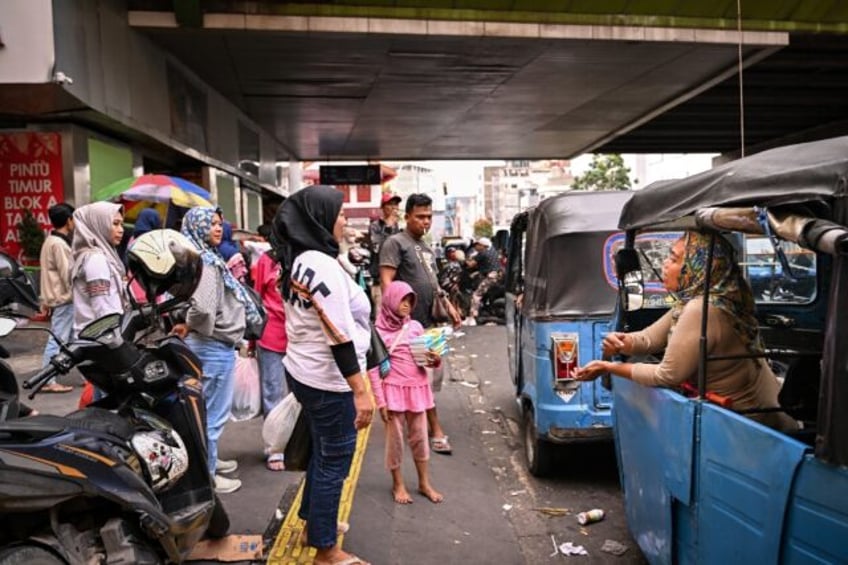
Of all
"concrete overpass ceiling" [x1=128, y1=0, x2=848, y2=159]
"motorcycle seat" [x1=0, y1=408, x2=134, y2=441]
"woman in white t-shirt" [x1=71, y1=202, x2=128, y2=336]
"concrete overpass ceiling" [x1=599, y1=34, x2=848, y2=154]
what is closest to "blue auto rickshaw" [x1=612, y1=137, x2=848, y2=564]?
"motorcycle seat" [x1=0, y1=408, x2=134, y2=441]

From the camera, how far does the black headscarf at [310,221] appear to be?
11.1 ft

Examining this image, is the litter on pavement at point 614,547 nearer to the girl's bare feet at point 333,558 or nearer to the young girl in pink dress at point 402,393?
the young girl in pink dress at point 402,393

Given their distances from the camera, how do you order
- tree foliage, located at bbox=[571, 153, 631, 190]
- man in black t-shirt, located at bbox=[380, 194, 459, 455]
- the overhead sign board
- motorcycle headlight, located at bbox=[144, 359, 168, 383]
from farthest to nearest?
tree foliage, located at bbox=[571, 153, 631, 190]
the overhead sign board
man in black t-shirt, located at bbox=[380, 194, 459, 455]
motorcycle headlight, located at bbox=[144, 359, 168, 383]

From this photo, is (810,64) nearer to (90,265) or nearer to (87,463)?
(90,265)

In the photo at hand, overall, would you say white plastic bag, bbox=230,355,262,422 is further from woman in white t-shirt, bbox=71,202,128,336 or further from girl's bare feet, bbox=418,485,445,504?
girl's bare feet, bbox=418,485,445,504

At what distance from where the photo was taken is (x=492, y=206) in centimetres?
8981

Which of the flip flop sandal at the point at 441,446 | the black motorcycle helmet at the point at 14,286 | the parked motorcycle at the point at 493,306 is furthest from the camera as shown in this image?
the parked motorcycle at the point at 493,306

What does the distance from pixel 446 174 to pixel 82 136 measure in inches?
3195

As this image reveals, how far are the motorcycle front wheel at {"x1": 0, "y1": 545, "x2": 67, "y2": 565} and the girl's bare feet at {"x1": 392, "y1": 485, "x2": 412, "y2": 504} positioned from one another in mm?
2579

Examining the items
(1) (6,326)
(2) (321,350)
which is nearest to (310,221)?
(2) (321,350)

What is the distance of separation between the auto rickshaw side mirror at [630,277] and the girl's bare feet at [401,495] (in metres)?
1.95

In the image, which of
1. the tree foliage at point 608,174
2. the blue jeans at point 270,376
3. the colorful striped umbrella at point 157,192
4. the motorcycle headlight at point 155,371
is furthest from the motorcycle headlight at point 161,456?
the tree foliage at point 608,174

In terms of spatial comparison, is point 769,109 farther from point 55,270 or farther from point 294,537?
point 294,537

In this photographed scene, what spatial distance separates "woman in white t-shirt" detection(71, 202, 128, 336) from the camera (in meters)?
5.21
